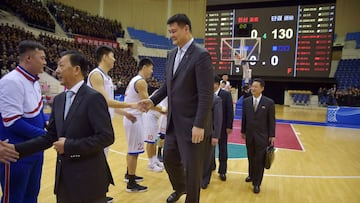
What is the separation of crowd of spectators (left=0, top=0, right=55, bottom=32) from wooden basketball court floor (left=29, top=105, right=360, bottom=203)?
47.4 feet

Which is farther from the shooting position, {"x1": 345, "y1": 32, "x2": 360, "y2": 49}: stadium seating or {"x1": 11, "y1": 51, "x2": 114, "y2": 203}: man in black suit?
{"x1": 345, "y1": 32, "x2": 360, "y2": 49}: stadium seating

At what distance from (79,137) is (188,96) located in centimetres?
109

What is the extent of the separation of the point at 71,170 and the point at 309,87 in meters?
20.6

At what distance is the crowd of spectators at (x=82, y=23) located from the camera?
20828 mm

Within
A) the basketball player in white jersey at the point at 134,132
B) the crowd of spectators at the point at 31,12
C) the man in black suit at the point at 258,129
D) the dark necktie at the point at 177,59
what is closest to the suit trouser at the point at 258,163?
the man in black suit at the point at 258,129

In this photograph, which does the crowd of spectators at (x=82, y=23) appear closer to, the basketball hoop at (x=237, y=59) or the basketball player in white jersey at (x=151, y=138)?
the basketball hoop at (x=237, y=59)

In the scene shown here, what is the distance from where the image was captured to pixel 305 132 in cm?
1006

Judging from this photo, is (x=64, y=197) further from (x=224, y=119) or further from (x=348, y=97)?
(x=348, y=97)

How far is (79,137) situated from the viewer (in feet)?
6.14

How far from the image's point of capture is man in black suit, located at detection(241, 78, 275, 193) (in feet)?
13.9

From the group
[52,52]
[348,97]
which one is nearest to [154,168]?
[52,52]

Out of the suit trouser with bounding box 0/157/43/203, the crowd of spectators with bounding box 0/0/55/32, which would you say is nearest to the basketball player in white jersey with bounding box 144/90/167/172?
the suit trouser with bounding box 0/157/43/203

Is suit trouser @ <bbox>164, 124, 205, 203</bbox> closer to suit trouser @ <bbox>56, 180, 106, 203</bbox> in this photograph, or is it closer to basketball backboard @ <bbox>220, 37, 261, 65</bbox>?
suit trouser @ <bbox>56, 180, 106, 203</bbox>

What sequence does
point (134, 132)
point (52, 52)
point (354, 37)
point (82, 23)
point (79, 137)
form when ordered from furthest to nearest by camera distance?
point (82, 23), point (354, 37), point (52, 52), point (134, 132), point (79, 137)
